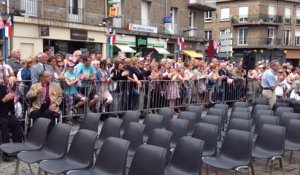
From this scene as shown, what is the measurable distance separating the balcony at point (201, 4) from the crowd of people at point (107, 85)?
17.9m

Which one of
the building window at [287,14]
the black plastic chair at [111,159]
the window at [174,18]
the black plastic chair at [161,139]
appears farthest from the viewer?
the building window at [287,14]

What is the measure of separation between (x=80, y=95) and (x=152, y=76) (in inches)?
105

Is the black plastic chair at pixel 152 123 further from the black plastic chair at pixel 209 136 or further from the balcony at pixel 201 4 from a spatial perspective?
the balcony at pixel 201 4

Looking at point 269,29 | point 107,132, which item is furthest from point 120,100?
point 269,29

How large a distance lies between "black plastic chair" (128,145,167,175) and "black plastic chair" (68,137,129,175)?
151mm

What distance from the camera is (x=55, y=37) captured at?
819 inches

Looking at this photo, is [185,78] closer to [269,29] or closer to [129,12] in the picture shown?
[129,12]

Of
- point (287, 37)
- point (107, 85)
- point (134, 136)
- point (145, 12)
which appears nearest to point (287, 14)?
point (287, 37)

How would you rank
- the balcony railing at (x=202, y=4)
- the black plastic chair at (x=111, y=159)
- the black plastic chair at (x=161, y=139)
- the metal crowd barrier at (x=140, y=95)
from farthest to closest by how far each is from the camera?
the balcony railing at (x=202, y=4) → the metal crowd barrier at (x=140, y=95) → the black plastic chair at (x=161, y=139) → the black plastic chair at (x=111, y=159)

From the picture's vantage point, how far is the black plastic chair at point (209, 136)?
599cm

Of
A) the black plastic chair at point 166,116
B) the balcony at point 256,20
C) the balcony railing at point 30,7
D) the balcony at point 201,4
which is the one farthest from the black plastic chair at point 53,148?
the balcony at point 256,20

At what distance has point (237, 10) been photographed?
49469 mm

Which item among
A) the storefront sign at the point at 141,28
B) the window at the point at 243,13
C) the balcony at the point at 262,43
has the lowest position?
the storefront sign at the point at 141,28

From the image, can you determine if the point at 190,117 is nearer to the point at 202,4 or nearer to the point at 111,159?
the point at 111,159
